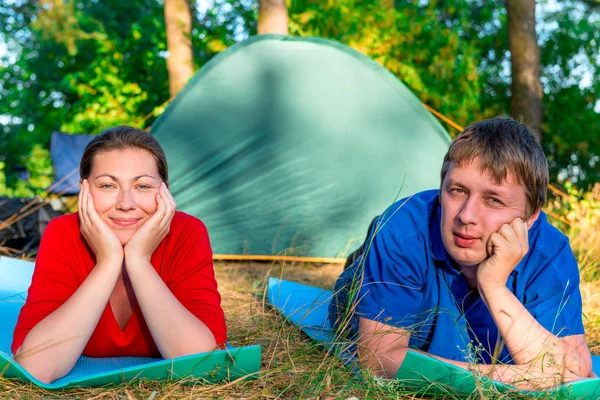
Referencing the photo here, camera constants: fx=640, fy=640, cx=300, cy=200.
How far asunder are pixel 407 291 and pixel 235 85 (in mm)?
3474

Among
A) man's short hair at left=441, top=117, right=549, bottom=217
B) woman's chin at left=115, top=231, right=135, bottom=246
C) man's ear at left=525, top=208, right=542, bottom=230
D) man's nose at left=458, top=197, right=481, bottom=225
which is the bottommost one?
woman's chin at left=115, top=231, right=135, bottom=246

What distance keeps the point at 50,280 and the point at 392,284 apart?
45.6 inches

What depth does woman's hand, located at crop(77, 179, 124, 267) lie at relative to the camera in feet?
6.90

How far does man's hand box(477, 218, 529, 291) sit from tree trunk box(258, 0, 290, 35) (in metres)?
5.37

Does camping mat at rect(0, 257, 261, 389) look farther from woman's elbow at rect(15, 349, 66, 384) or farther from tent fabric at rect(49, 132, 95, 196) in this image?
tent fabric at rect(49, 132, 95, 196)

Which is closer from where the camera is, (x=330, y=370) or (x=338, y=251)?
(x=330, y=370)

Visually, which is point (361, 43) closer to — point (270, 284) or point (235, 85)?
point (235, 85)

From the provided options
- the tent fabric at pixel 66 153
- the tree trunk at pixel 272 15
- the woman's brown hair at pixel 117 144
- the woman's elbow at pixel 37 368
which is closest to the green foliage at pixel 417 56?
the tent fabric at pixel 66 153

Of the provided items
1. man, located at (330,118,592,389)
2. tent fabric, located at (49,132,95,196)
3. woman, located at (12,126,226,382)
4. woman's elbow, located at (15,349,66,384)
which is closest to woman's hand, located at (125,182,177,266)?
woman, located at (12,126,226,382)

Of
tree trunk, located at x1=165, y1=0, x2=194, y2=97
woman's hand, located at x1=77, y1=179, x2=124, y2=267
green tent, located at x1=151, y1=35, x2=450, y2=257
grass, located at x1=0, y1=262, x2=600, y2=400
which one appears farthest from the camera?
tree trunk, located at x1=165, y1=0, x2=194, y2=97

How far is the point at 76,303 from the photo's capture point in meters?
2.02

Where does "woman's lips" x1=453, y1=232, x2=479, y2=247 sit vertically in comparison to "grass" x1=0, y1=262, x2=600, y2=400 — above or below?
above

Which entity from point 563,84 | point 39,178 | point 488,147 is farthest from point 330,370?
point 39,178

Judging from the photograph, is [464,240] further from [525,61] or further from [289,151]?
[525,61]
